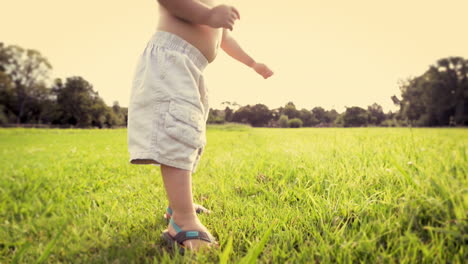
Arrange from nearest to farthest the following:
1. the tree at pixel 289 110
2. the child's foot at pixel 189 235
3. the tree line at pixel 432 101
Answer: the child's foot at pixel 189 235
the tree at pixel 289 110
the tree line at pixel 432 101

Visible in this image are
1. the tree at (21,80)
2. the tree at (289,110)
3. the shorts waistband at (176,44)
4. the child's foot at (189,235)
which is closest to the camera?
the child's foot at (189,235)

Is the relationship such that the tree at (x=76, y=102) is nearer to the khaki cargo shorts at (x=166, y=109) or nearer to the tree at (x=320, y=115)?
the tree at (x=320, y=115)

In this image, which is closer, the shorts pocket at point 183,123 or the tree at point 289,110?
the shorts pocket at point 183,123

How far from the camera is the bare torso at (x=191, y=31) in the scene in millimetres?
1462

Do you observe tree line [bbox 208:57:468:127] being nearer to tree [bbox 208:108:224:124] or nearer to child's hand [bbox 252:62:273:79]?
child's hand [bbox 252:62:273:79]

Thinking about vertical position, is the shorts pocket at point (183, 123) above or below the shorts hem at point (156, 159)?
above

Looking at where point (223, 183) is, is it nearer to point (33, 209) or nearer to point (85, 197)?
point (85, 197)

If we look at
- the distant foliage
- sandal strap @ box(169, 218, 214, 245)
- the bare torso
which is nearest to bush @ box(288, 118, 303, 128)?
Answer: the bare torso

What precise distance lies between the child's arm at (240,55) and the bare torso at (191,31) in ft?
1.57

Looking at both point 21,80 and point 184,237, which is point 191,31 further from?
point 21,80

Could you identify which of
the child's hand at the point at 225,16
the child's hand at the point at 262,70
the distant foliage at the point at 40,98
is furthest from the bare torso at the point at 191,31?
the distant foliage at the point at 40,98

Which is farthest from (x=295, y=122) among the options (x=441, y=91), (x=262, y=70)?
(x=262, y=70)

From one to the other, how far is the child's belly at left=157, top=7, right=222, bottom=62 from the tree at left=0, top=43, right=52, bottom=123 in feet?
184

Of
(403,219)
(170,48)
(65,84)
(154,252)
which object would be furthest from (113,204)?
(65,84)
